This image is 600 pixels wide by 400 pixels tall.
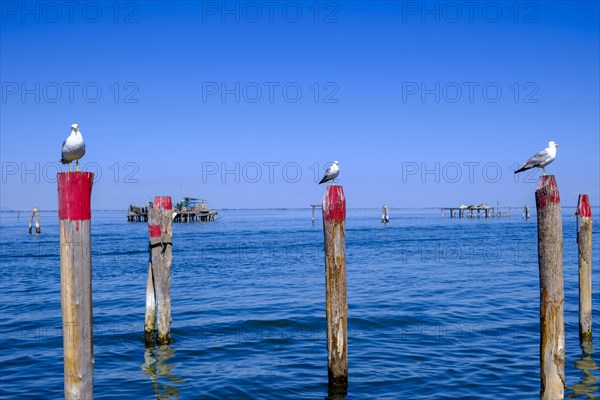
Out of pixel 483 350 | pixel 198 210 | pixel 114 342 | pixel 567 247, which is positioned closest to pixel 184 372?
pixel 114 342

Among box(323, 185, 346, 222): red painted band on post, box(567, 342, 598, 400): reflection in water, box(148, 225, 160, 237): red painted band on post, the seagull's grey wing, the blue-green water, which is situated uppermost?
the seagull's grey wing

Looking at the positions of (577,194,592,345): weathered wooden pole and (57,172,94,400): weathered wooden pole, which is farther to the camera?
(577,194,592,345): weathered wooden pole

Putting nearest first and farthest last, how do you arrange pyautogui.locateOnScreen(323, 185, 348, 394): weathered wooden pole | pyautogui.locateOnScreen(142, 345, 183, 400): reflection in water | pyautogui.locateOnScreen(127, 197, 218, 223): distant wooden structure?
1. pyautogui.locateOnScreen(323, 185, 348, 394): weathered wooden pole
2. pyautogui.locateOnScreen(142, 345, 183, 400): reflection in water
3. pyautogui.locateOnScreen(127, 197, 218, 223): distant wooden structure

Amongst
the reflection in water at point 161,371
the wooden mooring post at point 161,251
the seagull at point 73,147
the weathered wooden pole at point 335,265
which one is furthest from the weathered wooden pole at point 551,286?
the wooden mooring post at point 161,251

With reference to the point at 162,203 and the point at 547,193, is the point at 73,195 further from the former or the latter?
the point at 162,203

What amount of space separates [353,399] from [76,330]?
190 inches

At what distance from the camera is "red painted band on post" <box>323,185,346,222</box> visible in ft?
27.1

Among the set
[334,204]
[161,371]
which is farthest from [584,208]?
[161,371]

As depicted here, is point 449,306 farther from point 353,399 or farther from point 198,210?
point 198,210

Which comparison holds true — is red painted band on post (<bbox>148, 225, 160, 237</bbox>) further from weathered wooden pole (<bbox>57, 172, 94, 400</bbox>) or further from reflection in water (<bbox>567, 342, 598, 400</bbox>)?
reflection in water (<bbox>567, 342, 598, 400</bbox>)

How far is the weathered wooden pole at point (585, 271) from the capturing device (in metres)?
12.2

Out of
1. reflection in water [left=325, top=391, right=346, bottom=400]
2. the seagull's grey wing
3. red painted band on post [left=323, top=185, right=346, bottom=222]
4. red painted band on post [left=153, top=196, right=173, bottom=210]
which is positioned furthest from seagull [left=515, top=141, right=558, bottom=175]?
red painted band on post [left=153, top=196, right=173, bottom=210]

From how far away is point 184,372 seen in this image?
422 inches

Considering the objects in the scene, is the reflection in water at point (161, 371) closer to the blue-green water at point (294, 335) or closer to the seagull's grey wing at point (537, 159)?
the blue-green water at point (294, 335)
